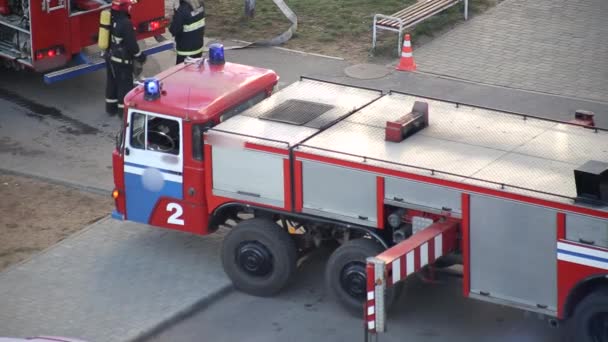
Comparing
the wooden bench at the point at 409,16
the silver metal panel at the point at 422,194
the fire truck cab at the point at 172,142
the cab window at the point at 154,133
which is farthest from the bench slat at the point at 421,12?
the silver metal panel at the point at 422,194

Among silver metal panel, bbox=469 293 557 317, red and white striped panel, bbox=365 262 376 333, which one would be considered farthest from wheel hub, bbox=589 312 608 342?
red and white striped panel, bbox=365 262 376 333

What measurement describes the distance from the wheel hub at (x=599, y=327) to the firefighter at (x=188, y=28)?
8.12 metres

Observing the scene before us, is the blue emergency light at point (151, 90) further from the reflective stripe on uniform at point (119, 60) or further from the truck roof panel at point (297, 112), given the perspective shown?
the reflective stripe on uniform at point (119, 60)

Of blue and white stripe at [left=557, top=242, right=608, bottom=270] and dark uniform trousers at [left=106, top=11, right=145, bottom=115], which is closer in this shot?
blue and white stripe at [left=557, top=242, right=608, bottom=270]

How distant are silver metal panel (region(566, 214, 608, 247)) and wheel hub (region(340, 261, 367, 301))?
2.05 metres

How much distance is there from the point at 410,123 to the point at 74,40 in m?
6.81

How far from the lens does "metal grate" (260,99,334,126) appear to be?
461 inches

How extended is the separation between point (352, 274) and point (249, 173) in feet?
4.28

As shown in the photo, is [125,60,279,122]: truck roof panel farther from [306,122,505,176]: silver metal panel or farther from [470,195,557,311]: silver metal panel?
[470,195,557,311]: silver metal panel

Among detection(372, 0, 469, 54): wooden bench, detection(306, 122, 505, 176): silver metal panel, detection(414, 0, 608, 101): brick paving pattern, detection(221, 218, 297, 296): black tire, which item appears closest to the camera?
detection(306, 122, 505, 176): silver metal panel

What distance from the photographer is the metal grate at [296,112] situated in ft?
38.4

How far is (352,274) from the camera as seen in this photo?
1114 cm

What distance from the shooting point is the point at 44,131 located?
16094mm

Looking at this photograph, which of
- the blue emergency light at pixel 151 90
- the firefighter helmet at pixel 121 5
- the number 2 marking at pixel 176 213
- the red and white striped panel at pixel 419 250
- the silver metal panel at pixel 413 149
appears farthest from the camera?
the firefighter helmet at pixel 121 5
